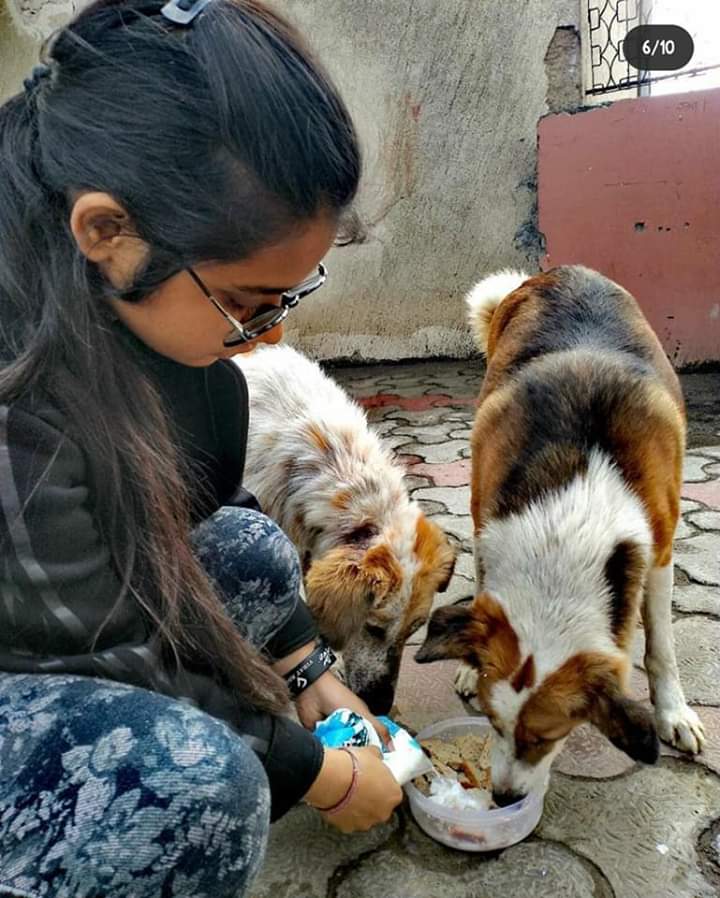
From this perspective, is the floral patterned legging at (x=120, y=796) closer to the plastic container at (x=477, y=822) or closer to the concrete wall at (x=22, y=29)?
the plastic container at (x=477, y=822)

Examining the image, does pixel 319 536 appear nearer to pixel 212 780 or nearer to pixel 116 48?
pixel 212 780

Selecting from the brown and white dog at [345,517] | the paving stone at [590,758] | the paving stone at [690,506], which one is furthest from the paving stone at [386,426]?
the paving stone at [590,758]

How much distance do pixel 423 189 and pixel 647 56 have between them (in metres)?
1.78

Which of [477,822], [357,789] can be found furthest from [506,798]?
[357,789]

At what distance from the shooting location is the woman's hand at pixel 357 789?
4.53 feet

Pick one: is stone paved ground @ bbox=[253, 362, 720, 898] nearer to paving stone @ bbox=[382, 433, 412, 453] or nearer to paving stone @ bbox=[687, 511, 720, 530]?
paving stone @ bbox=[687, 511, 720, 530]

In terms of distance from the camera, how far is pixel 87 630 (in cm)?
110

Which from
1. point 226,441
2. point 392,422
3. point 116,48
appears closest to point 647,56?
point 392,422

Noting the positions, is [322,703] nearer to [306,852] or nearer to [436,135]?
[306,852]

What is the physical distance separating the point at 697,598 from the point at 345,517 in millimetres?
1237

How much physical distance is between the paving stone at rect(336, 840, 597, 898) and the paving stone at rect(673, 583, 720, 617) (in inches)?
45.0

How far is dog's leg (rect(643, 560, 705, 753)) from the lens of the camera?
2.04 metres

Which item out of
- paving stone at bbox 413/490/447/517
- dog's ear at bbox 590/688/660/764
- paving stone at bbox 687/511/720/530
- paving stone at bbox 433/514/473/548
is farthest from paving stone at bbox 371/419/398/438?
A: dog's ear at bbox 590/688/660/764

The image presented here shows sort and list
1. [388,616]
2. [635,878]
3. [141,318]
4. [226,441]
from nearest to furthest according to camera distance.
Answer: [141,318]
[635,878]
[226,441]
[388,616]
